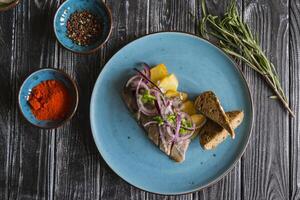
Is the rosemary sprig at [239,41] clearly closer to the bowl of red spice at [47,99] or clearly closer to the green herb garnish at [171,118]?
the green herb garnish at [171,118]

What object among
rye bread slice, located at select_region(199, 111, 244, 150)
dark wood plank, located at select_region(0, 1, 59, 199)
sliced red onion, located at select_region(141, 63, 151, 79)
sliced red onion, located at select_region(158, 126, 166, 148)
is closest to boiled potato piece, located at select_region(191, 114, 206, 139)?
rye bread slice, located at select_region(199, 111, 244, 150)

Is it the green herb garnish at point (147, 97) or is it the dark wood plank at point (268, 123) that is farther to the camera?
the dark wood plank at point (268, 123)

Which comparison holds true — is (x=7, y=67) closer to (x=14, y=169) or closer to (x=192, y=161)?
(x=14, y=169)

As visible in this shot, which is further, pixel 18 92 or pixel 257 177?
pixel 257 177

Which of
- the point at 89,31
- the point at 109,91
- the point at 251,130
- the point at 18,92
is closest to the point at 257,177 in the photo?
the point at 251,130

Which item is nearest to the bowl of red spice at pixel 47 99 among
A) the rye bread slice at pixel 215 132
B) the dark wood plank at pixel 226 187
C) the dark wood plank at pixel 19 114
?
the dark wood plank at pixel 19 114
